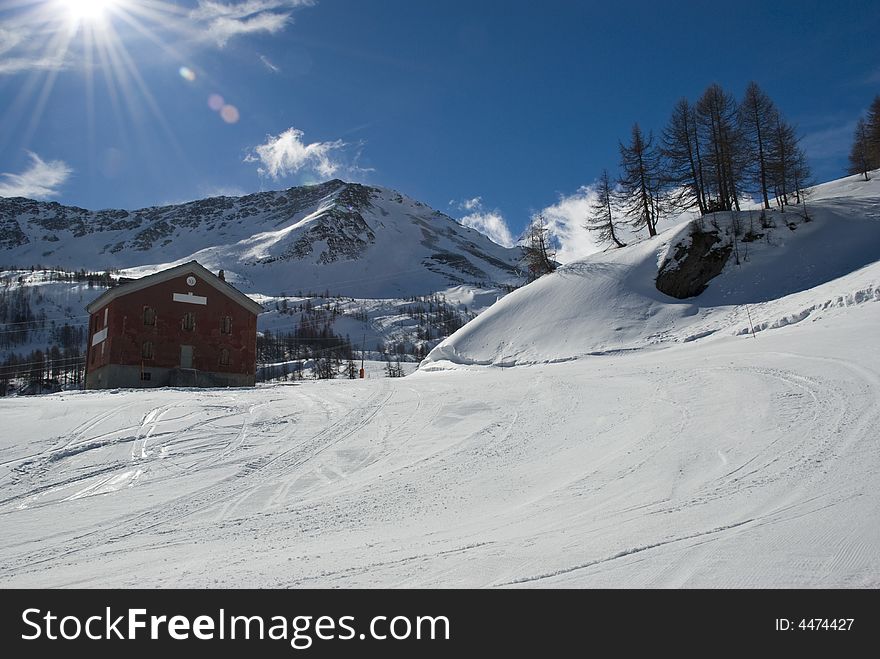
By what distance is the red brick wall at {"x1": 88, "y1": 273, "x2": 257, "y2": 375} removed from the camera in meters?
34.9

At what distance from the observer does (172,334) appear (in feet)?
119

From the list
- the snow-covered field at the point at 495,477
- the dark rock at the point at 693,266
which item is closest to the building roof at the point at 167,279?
the snow-covered field at the point at 495,477

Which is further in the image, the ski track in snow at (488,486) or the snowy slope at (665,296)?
the snowy slope at (665,296)

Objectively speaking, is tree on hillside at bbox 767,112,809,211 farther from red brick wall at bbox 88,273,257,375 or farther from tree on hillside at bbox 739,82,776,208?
red brick wall at bbox 88,273,257,375

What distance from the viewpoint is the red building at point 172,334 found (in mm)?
34781

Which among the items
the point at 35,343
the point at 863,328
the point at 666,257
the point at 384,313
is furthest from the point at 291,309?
the point at 863,328

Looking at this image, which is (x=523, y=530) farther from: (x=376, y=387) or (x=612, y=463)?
(x=376, y=387)

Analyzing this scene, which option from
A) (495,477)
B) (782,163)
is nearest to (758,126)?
(782,163)

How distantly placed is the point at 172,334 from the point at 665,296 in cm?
2996

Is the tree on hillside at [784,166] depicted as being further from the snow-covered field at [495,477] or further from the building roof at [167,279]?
the building roof at [167,279]

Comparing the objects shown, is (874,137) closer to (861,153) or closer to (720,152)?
(861,153)

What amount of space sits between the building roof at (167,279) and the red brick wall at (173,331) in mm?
264

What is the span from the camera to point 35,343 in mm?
168625
